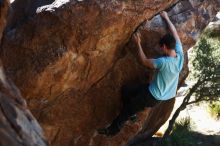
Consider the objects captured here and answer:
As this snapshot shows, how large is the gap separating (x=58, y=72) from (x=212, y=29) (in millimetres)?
18177

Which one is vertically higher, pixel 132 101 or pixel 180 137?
pixel 132 101

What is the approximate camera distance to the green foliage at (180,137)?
711 inches

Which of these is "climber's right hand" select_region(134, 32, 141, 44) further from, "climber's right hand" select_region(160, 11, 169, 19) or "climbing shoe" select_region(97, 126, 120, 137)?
"climbing shoe" select_region(97, 126, 120, 137)

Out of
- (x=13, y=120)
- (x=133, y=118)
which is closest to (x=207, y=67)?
(x=133, y=118)

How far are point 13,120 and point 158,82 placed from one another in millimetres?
3750

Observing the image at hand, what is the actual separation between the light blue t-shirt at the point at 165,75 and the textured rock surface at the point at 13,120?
2969mm

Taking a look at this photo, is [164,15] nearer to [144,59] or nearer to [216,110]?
[144,59]

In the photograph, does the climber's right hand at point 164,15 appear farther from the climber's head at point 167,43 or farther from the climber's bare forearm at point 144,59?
the climber's head at point 167,43

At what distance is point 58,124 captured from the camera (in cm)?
1042

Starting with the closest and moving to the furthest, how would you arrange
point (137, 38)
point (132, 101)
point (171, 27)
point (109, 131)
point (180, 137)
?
point (137, 38), point (132, 101), point (171, 27), point (109, 131), point (180, 137)

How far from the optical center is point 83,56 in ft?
31.6

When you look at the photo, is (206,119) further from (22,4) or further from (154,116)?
(22,4)

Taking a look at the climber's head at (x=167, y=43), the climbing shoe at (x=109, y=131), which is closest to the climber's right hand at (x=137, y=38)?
the climber's head at (x=167, y=43)

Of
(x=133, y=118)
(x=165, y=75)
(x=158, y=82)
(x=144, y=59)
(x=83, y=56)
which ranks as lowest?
(x=133, y=118)
